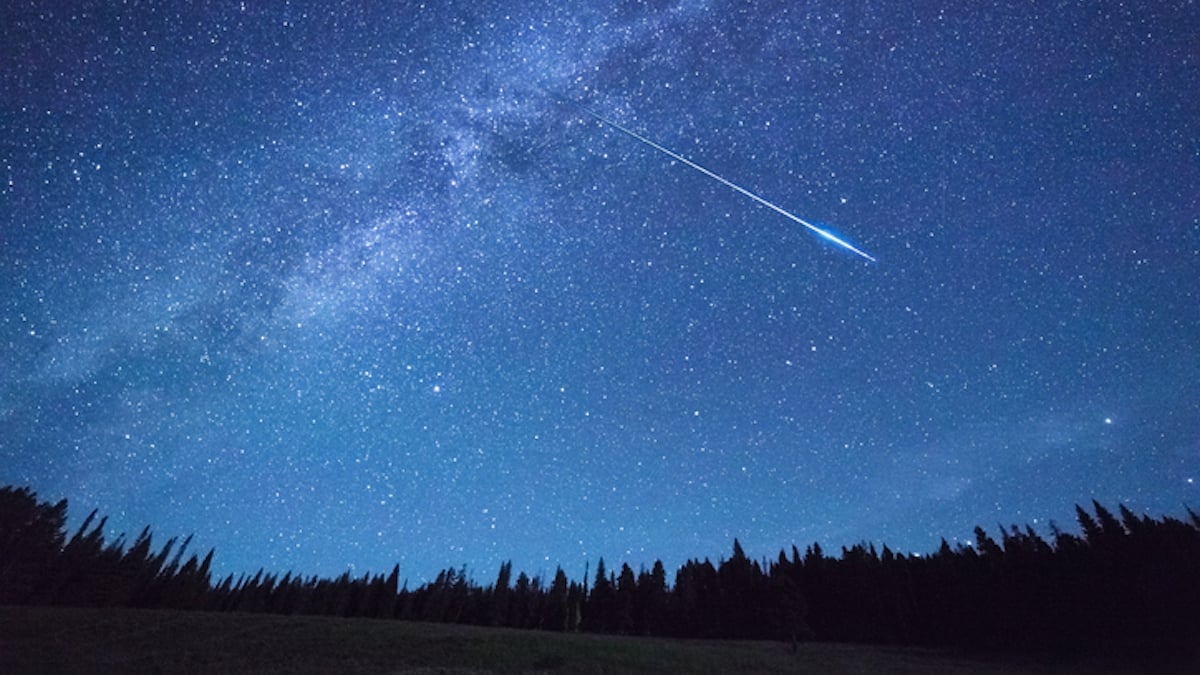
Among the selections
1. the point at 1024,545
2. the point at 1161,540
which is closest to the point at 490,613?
the point at 1024,545

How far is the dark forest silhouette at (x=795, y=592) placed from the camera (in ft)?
216

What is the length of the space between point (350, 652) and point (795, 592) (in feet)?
167

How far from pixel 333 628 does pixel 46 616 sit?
27691 millimetres

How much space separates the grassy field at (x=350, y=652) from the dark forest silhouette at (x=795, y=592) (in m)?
12.3

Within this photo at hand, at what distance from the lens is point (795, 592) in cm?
7425

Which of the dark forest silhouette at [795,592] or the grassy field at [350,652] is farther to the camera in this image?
the dark forest silhouette at [795,592]

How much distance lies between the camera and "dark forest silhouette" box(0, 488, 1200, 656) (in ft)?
216


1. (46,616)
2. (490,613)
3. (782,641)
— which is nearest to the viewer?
(46,616)

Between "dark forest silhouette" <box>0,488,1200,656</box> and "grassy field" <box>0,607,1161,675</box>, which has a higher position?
"dark forest silhouette" <box>0,488,1200,656</box>

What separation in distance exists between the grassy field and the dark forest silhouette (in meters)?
12.3

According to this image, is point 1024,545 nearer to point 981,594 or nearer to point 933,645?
point 981,594

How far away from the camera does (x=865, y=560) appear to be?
89625mm

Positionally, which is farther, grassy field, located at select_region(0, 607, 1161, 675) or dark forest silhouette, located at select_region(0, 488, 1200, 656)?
dark forest silhouette, located at select_region(0, 488, 1200, 656)

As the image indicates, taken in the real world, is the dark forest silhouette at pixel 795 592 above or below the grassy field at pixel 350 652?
above
